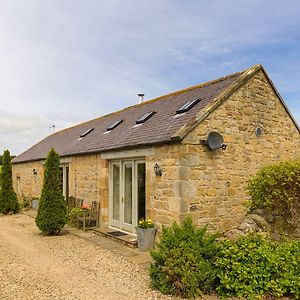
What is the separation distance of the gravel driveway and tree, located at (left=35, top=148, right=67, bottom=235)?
2.20 ft

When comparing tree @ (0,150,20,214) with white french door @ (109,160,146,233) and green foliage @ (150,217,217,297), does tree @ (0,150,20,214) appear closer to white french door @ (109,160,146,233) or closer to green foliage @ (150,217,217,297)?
white french door @ (109,160,146,233)

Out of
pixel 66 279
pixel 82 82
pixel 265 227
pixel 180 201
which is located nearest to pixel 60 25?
pixel 82 82

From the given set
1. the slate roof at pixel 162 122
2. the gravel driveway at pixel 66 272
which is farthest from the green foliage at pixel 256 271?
the slate roof at pixel 162 122

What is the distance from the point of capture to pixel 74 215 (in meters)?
12.3

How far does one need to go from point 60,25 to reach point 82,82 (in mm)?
4356

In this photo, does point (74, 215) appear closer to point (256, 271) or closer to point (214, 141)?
point (214, 141)

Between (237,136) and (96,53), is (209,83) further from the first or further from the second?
(96,53)

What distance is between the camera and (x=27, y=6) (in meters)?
7.38

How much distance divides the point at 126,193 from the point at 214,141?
12.5ft

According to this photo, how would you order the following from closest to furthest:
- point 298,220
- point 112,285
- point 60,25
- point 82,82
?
1. point 112,285
2. point 298,220
3. point 60,25
4. point 82,82

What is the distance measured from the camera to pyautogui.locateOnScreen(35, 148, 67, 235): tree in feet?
35.7

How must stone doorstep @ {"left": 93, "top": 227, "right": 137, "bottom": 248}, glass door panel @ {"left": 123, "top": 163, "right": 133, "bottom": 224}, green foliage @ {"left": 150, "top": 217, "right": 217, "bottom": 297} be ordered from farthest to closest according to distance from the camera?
glass door panel @ {"left": 123, "top": 163, "right": 133, "bottom": 224}, stone doorstep @ {"left": 93, "top": 227, "right": 137, "bottom": 248}, green foliage @ {"left": 150, "top": 217, "right": 217, "bottom": 297}

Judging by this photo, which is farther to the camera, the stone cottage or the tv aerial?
the tv aerial

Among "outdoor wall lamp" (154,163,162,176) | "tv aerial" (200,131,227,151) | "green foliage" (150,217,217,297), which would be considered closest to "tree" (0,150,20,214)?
"outdoor wall lamp" (154,163,162,176)
